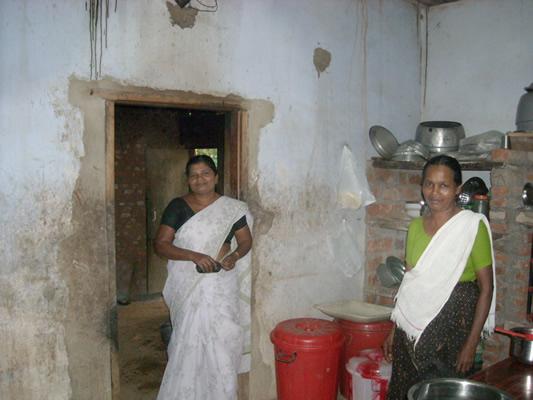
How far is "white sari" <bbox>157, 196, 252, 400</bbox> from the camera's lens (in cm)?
308

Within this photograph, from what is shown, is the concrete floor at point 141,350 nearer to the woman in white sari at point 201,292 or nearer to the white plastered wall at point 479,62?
the woman in white sari at point 201,292

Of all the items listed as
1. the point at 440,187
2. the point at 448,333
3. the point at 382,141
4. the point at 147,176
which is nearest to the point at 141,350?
the point at 147,176

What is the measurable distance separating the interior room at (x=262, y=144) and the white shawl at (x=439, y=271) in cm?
46

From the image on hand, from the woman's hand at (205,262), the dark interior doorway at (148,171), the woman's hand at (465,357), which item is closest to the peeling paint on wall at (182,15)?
the woman's hand at (205,262)

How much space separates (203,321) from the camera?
3105 millimetres

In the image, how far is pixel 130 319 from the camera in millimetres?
5926

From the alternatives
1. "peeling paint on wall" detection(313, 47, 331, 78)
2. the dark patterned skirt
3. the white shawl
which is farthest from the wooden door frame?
the dark patterned skirt

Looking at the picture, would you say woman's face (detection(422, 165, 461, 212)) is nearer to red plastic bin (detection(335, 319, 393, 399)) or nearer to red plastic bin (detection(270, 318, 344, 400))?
red plastic bin (detection(270, 318, 344, 400))

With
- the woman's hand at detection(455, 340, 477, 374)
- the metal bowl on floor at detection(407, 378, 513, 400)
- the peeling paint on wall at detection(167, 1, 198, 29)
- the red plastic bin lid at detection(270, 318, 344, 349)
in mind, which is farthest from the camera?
the red plastic bin lid at detection(270, 318, 344, 349)

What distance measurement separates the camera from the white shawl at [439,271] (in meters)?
2.39

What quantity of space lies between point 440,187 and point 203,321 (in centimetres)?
160

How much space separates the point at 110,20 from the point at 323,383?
2.48m

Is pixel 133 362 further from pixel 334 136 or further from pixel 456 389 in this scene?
pixel 456 389

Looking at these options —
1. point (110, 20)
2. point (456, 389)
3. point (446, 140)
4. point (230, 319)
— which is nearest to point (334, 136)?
point (446, 140)
